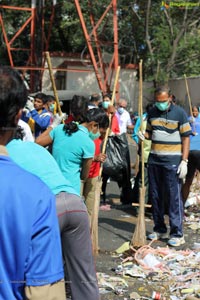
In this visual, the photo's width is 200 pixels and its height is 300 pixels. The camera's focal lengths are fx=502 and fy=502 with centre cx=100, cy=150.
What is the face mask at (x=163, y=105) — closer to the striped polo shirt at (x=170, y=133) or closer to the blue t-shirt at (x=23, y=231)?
the striped polo shirt at (x=170, y=133)

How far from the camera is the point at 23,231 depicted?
1.51 meters

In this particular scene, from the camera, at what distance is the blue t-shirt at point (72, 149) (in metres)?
4.45

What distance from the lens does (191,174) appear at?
7207 mm

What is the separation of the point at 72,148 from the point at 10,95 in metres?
2.86

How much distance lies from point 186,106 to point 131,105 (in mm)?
5777

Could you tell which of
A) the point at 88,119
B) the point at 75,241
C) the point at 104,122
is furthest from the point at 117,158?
the point at 75,241

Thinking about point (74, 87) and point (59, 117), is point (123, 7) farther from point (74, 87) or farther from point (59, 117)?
point (59, 117)

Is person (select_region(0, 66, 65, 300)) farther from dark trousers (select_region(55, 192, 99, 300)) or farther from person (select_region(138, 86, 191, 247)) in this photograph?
person (select_region(138, 86, 191, 247))

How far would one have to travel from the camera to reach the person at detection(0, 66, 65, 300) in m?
1.51

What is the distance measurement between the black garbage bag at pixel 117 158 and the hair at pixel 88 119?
2397 mm

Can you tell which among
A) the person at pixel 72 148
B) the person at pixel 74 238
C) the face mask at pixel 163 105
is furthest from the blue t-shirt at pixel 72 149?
the face mask at pixel 163 105

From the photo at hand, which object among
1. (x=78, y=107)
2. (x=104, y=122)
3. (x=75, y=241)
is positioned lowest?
(x=75, y=241)

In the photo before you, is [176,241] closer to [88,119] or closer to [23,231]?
[88,119]

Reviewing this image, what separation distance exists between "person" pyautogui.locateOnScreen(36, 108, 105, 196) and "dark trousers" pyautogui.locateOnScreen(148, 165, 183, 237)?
61.0 inches
